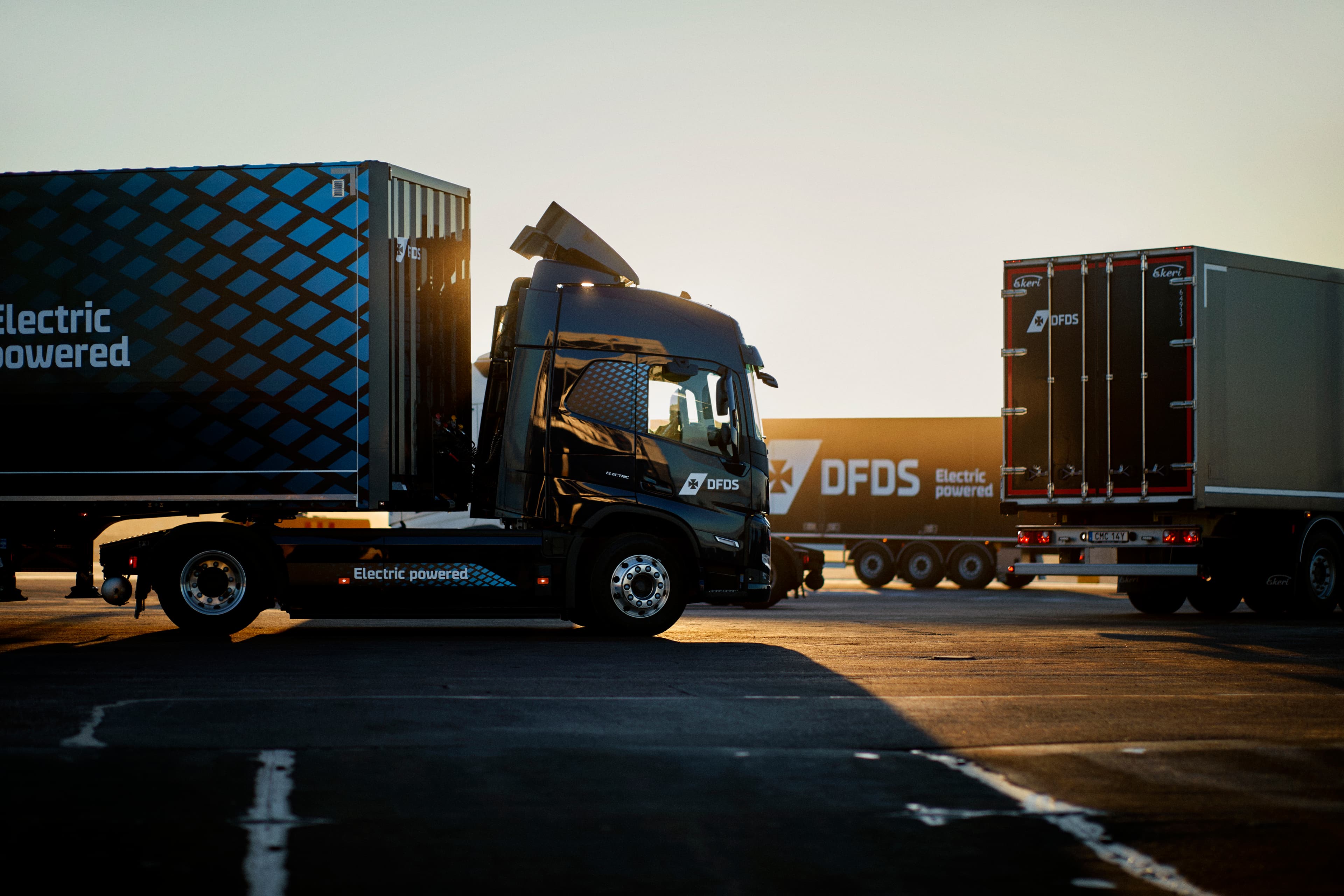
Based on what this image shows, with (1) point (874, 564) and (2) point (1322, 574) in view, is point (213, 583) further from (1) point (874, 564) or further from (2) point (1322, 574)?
(1) point (874, 564)

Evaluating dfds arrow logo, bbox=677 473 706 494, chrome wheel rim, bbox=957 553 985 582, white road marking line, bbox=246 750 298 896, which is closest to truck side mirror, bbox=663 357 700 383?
dfds arrow logo, bbox=677 473 706 494

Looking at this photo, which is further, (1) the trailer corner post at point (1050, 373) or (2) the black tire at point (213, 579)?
(1) the trailer corner post at point (1050, 373)

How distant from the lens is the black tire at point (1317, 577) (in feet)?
49.2

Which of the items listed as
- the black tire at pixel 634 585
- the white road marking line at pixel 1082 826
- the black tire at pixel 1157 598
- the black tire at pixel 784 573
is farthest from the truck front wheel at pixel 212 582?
the black tire at pixel 1157 598

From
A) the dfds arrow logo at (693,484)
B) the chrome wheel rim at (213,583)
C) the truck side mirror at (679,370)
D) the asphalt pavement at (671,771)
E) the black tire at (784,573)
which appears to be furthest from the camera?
the black tire at (784,573)

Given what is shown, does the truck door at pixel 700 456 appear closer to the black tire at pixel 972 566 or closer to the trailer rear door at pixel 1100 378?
the trailer rear door at pixel 1100 378

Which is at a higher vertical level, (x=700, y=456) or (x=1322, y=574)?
(x=700, y=456)

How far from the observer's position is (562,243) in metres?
11.8

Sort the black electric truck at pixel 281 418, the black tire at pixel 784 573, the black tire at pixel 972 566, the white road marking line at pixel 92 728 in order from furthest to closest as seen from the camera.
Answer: the black tire at pixel 972 566
the black tire at pixel 784 573
the black electric truck at pixel 281 418
the white road marking line at pixel 92 728

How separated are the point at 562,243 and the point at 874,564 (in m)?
18.7

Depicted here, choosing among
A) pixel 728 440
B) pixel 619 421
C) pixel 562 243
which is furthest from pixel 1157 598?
pixel 562 243

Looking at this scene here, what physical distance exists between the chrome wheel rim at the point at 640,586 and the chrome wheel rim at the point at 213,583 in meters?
3.27

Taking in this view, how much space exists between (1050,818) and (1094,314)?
37.2 feet

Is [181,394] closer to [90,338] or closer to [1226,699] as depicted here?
[90,338]
